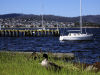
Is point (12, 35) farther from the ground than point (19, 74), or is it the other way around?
point (19, 74)

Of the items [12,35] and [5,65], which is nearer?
[5,65]

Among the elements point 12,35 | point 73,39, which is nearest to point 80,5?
point 73,39

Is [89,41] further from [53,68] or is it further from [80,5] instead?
[53,68]

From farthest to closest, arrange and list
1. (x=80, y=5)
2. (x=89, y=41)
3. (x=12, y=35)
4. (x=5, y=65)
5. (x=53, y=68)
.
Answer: (x=12, y=35) < (x=89, y=41) < (x=80, y=5) < (x=5, y=65) < (x=53, y=68)

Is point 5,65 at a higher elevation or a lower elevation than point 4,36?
higher

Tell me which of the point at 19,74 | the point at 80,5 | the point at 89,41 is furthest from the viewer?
the point at 89,41

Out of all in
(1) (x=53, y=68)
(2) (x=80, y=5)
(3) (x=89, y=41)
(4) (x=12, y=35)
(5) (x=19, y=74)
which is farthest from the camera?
(4) (x=12, y=35)

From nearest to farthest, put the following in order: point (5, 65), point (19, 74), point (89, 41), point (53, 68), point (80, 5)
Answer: point (19, 74) < point (53, 68) < point (5, 65) < point (80, 5) < point (89, 41)

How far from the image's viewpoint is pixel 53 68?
10906 mm

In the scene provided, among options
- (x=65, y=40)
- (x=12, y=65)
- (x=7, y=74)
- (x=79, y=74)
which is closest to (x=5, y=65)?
(x=12, y=65)

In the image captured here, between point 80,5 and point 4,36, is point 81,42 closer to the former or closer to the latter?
point 80,5

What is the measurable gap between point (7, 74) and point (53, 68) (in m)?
1.91

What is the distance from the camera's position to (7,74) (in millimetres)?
10203

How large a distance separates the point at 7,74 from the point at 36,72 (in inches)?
44.8
